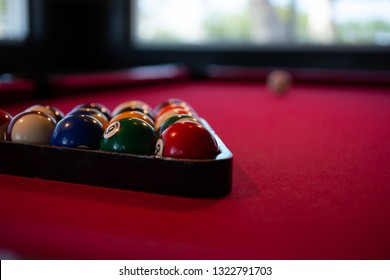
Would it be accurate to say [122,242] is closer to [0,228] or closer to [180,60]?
[0,228]

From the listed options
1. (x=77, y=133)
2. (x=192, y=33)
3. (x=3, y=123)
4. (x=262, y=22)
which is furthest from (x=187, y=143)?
(x=192, y=33)

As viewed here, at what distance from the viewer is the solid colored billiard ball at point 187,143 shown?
104 centimetres

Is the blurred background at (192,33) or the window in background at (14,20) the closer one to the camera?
the window in background at (14,20)

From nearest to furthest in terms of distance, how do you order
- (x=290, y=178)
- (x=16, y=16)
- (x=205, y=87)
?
(x=290, y=178)
(x=205, y=87)
(x=16, y=16)

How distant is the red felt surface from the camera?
772mm

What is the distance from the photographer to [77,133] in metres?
1.14

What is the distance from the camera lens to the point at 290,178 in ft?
4.00

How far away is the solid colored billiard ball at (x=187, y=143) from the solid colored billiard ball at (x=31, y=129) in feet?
1.05

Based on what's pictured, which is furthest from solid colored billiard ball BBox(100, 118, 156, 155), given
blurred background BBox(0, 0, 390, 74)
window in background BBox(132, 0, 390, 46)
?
window in background BBox(132, 0, 390, 46)

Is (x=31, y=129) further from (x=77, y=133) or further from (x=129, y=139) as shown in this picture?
(x=129, y=139)

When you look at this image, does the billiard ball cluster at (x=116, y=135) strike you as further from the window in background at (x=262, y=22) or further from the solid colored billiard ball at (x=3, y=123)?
the window in background at (x=262, y=22)

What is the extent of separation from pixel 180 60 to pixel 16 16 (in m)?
2.11

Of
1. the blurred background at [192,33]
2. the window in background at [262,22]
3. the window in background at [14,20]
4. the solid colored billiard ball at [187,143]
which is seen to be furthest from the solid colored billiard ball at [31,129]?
the window in background at [262,22]
